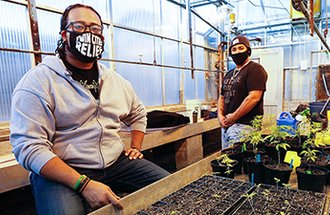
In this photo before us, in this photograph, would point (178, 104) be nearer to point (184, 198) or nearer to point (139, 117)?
point (139, 117)

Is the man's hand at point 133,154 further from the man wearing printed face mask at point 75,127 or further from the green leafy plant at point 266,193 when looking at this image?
the green leafy plant at point 266,193

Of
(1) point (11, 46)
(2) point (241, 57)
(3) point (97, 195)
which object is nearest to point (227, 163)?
(3) point (97, 195)

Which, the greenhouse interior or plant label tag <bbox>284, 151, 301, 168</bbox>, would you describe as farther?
plant label tag <bbox>284, 151, 301, 168</bbox>

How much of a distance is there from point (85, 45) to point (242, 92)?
1274mm

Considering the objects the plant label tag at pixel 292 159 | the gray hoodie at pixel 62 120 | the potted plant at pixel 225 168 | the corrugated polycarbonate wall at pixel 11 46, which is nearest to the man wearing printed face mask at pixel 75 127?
the gray hoodie at pixel 62 120

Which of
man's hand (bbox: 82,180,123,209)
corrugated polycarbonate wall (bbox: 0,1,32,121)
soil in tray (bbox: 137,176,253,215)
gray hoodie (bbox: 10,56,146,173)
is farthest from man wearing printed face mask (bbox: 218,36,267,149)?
corrugated polycarbonate wall (bbox: 0,1,32,121)

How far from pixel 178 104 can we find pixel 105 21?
1.94 meters

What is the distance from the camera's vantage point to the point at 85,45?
1135 mm

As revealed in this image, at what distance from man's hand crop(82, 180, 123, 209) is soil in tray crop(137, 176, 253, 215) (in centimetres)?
14

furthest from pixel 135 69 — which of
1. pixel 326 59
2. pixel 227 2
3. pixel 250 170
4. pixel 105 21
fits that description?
pixel 326 59

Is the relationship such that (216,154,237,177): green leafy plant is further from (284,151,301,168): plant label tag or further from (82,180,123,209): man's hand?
(82,180,123,209): man's hand

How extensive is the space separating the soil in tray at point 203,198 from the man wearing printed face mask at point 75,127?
0.18 metres

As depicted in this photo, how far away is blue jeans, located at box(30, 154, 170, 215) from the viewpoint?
91cm

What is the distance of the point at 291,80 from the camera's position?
4.68m
